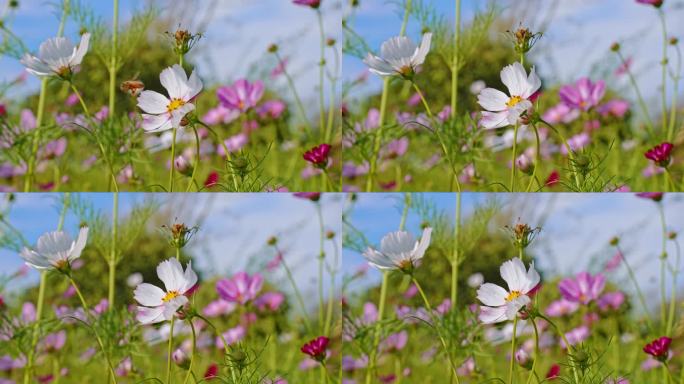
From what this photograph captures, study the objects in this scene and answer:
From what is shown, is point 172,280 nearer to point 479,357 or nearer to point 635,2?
point 479,357

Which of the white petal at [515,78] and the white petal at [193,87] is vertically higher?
the white petal at [515,78]

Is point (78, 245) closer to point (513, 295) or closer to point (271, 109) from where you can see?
point (271, 109)

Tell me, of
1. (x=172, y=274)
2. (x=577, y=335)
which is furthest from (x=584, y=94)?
(x=172, y=274)

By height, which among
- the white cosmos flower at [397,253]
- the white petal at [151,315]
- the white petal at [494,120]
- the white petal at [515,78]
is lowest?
the white petal at [151,315]

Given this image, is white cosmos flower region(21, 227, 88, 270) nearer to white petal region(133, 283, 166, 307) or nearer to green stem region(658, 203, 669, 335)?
white petal region(133, 283, 166, 307)


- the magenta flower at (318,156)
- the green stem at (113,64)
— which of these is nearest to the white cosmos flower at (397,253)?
the magenta flower at (318,156)

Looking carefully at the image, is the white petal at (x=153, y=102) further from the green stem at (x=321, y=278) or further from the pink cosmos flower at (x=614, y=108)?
the pink cosmos flower at (x=614, y=108)

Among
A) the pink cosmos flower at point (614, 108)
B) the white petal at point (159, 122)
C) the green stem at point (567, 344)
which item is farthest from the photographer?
the pink cosmos flower at point (614, 108)
